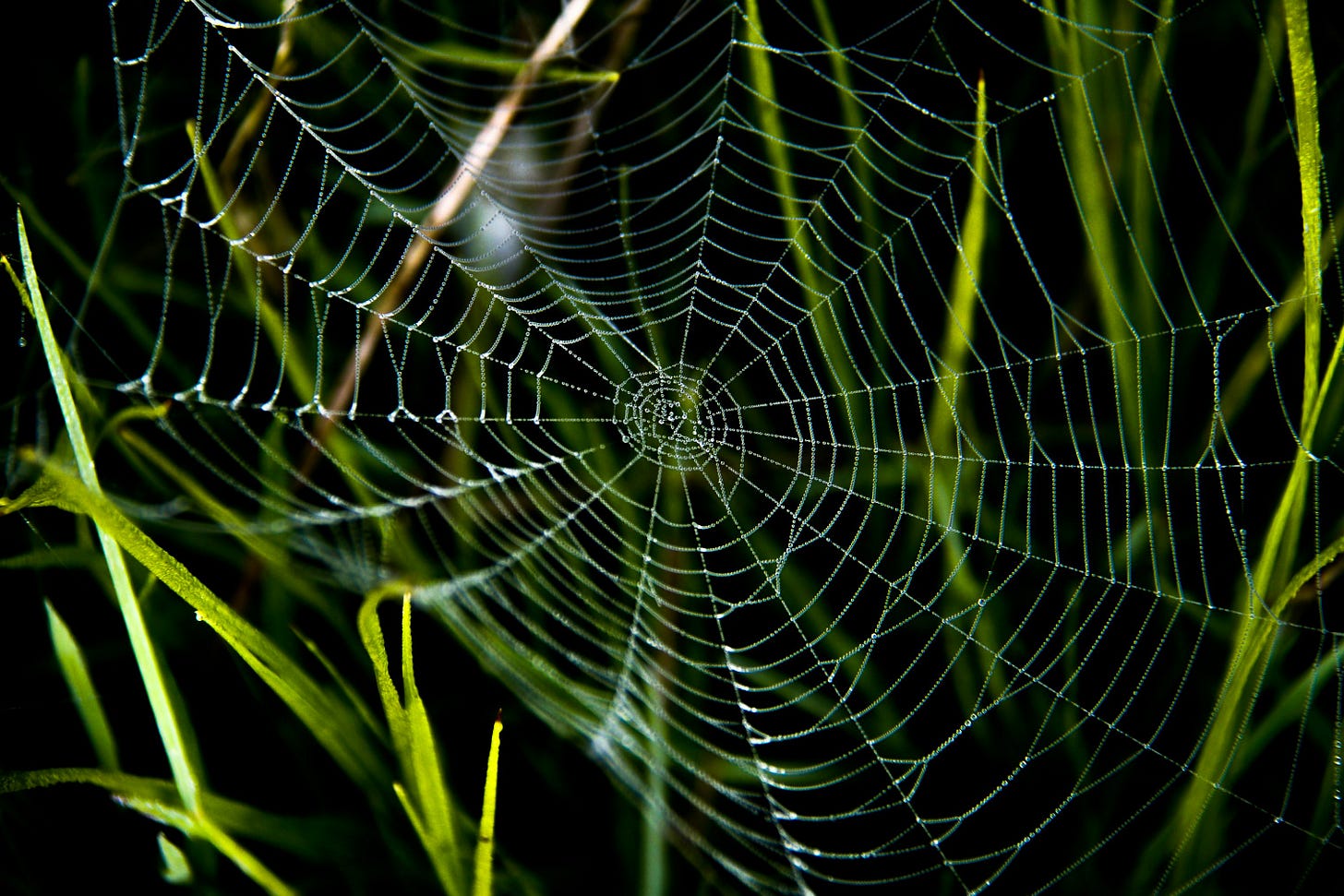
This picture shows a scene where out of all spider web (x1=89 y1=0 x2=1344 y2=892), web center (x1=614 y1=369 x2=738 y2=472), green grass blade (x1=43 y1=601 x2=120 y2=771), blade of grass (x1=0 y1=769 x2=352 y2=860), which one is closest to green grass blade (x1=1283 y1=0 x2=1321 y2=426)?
spider web (x1=89 y1=0 x2=1344 y2=892)

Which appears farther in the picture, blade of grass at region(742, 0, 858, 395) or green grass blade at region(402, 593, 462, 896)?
blade of grass at region(742, 0, 858, 395)

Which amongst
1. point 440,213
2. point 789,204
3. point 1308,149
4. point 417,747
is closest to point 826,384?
point 789,204

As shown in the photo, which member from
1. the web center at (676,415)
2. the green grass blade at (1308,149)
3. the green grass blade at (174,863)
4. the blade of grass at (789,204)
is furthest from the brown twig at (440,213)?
the green grass blade at (1308,149)

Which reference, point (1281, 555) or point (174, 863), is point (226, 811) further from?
point (1281, 555)

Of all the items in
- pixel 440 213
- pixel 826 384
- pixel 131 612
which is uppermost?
pixel 440 213

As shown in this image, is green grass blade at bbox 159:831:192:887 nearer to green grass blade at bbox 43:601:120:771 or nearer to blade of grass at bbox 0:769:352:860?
blade of grass at bbox 0:769:352:860

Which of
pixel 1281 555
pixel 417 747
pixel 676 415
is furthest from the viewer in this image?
pixel 676 415

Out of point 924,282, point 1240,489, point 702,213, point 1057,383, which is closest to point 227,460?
point 702,213

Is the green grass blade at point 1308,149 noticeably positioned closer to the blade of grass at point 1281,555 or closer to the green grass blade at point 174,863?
the blade of grass at point 1281,555

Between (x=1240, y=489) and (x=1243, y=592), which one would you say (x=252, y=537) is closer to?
(x=1243, y=592)

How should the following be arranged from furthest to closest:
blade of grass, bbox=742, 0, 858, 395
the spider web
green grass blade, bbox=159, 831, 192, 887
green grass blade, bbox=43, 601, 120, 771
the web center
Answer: the web center < blade of grass, bbox=742, 0, 858, 395 < the spider web < green grass blade, bbox=43, 601, 120, 771 < green grass blade, bbox=159, 831, 192, 887
